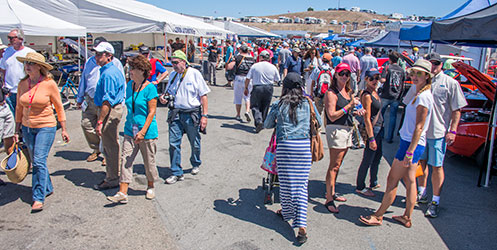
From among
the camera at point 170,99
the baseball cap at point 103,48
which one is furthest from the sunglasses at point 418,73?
the baseball cap at point 103,48

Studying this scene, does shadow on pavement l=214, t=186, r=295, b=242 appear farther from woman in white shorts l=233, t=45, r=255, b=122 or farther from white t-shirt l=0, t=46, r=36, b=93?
woman in white shorts l=233, t=45, r=255, b=122

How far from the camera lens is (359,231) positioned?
4.04m

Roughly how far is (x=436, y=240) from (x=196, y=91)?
11.3 ft

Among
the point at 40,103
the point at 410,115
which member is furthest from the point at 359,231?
the point at 40,103

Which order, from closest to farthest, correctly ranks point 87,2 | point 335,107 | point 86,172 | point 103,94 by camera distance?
point 335,107 → point 103,94 → point 86,172 → point 87,2

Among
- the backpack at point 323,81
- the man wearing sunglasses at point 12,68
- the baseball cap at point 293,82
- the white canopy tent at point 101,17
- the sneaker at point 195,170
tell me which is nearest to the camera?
the baseball cap at point 293,82

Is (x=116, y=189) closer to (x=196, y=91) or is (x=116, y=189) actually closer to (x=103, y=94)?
(x=103, y=94)

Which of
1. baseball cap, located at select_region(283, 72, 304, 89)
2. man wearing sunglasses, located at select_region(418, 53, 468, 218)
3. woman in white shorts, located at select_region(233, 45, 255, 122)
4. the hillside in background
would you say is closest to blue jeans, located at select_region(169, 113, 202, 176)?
baseball cap, located at select_region(283, 72, 304, 89)

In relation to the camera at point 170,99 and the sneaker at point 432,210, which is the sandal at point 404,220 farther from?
the camera at point 170,99

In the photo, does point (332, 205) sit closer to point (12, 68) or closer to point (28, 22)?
point (12, 68)

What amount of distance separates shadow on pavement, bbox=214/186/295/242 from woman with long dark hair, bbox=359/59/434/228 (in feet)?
3.10

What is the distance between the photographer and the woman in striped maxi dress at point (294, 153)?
3730 mm

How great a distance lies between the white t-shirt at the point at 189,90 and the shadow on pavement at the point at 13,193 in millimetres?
2192

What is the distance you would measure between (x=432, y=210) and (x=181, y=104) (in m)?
3.48
